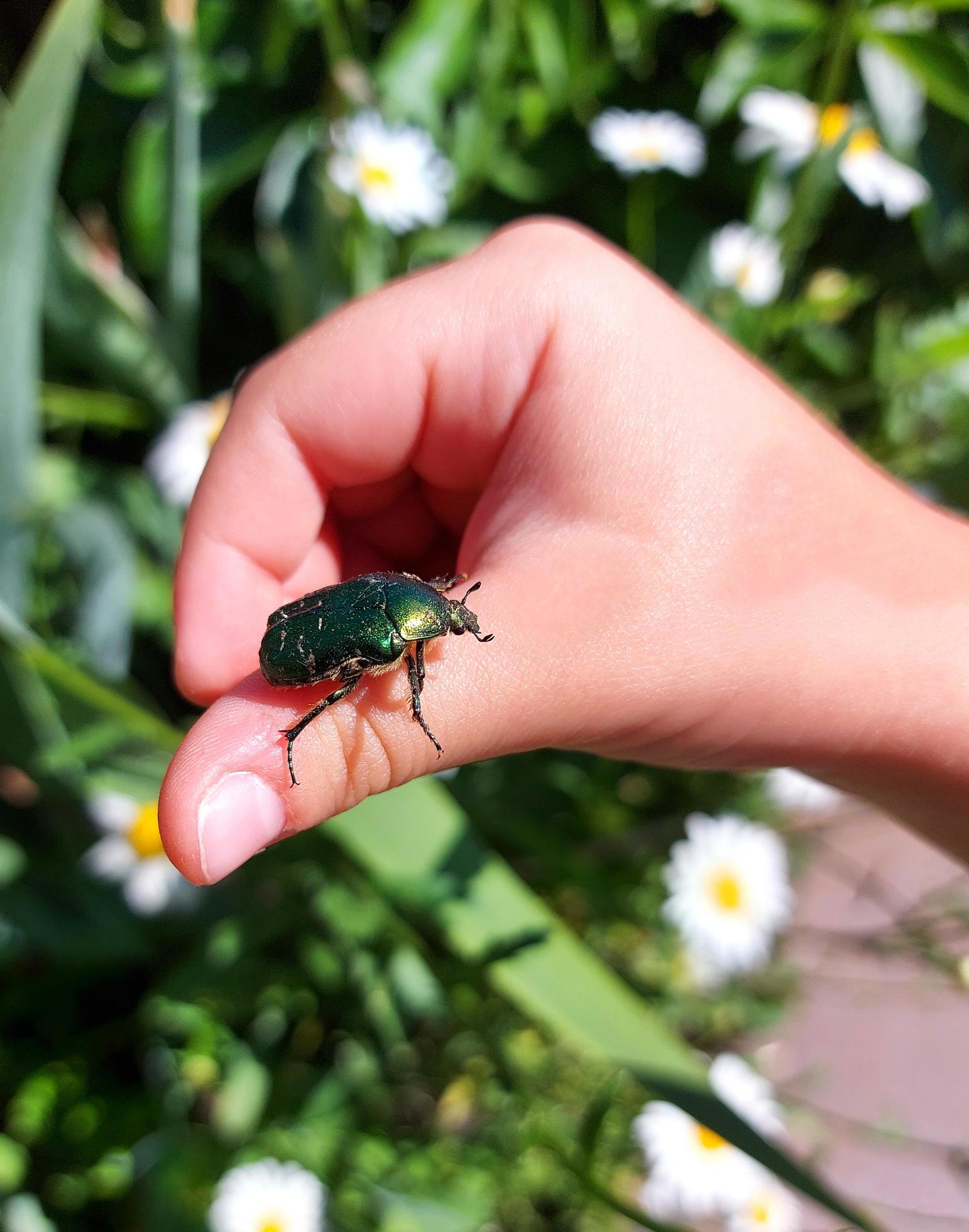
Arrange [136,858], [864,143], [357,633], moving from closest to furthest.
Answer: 1. [357,633]
2. [136,858]
3. [864,143]

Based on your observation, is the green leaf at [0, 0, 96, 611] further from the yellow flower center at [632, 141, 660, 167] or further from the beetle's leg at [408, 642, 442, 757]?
the yellow flower center at [632, 141, 660, 167]

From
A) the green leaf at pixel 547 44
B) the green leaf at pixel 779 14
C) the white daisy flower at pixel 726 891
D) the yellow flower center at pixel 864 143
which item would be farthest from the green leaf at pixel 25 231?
the yellow flower center at pixel 864 143

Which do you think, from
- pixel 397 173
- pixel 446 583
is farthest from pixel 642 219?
pixel 446 583

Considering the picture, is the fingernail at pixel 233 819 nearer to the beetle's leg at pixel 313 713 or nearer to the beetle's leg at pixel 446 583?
the beetle's leg at pixel 313 713

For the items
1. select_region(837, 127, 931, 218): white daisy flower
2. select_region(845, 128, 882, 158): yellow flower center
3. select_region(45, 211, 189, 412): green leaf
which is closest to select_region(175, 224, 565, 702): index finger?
select_region(45, 211, 189, 412): green leaf

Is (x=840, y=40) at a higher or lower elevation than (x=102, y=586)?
higher

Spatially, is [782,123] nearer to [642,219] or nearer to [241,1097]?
[642,219]
